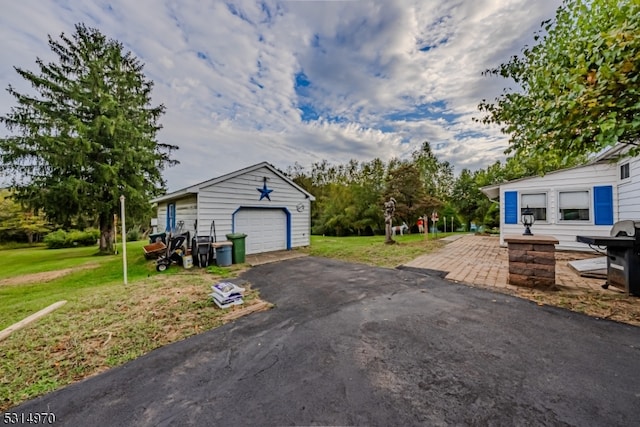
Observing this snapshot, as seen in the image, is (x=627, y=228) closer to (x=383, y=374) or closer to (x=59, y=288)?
(x=383, y=374)

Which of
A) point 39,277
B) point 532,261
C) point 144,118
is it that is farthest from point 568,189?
point 144,118

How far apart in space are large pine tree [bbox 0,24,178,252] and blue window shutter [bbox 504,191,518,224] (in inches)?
644

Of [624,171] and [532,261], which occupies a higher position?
[624,171]

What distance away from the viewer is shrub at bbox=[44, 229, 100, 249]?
18.2 m

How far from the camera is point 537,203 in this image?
30.2 feet

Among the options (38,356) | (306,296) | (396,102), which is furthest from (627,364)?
(396,102)

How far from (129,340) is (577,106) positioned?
6.37m

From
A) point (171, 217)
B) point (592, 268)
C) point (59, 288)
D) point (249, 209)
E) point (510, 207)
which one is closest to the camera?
point (592, 268)

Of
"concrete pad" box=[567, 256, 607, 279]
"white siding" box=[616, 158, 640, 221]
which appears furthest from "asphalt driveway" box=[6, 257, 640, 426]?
"white siding" box=[616, 158, 640, 221]

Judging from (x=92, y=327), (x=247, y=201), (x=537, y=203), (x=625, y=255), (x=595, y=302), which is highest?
(x=247, y=201)

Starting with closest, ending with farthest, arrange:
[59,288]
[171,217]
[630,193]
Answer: [59,288]
[630,193]
[171,217]

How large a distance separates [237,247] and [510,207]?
35.5 feet

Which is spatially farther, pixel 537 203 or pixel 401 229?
pixel 401 229

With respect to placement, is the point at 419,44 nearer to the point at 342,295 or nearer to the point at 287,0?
the point at 287,0
